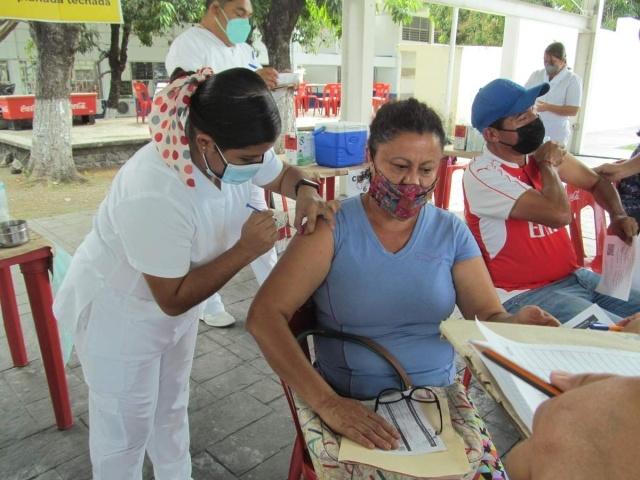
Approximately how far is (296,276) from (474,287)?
0.55 metres

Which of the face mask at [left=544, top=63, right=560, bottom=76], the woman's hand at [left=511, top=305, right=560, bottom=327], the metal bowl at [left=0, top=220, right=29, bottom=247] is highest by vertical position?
the face mask at [left=544, top=63, right=560, bottom=76]

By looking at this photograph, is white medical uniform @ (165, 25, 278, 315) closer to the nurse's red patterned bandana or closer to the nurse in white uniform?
the nurse in white uniform

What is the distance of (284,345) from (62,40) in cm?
732

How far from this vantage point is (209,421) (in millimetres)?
2318

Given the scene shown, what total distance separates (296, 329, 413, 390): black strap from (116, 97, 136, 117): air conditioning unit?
615 inches

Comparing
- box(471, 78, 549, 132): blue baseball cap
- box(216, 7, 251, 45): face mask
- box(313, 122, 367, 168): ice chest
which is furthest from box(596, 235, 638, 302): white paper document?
box(216, 7, 251, 45): face mask

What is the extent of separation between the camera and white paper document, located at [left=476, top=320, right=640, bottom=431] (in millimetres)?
897

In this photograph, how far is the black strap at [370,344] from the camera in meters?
1.42

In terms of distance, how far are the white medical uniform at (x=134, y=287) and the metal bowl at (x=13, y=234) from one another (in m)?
0.68

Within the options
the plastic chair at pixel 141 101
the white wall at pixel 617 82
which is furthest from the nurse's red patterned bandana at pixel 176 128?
the plastic chair at pixel 141 101

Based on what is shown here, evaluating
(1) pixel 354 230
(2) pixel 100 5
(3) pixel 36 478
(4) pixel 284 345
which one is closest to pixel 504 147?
(1) pixel 354 230

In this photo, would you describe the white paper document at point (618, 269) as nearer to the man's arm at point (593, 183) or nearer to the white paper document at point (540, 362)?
the man's arm at point (593, 183)

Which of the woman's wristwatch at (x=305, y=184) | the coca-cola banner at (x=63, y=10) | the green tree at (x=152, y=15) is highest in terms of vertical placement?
the green tree at (x=152, y=15)

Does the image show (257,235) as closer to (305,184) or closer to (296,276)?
(296,276)
